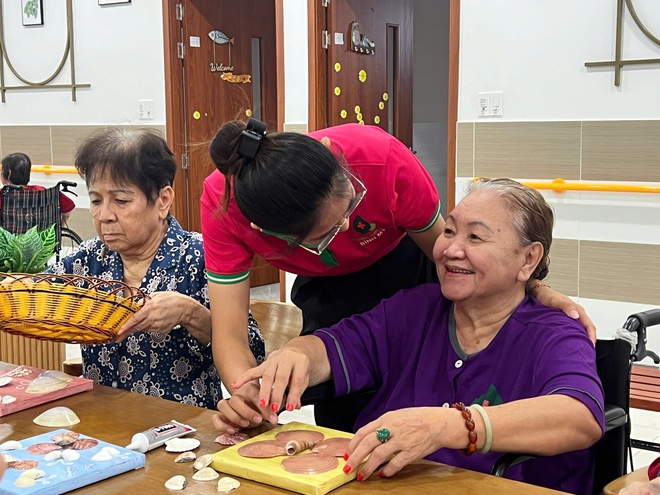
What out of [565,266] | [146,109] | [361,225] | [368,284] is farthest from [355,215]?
[146,109]

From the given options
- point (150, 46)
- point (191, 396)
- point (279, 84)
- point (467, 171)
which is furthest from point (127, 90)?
point (191, 396)

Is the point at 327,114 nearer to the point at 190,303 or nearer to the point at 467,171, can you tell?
the point at 467,171

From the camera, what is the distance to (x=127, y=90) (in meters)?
6.08

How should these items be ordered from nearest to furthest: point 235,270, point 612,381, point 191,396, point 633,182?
point 612,381 < point 235,270 < point 191,396 < point 633,182

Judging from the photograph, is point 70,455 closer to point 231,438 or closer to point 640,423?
point 231,438

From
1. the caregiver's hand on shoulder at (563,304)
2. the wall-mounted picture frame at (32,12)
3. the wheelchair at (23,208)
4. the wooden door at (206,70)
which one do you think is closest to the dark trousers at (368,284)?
the caregiver's hand on shoulder at (563,304)

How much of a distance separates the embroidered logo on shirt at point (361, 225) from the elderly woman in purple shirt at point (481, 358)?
0.59ft

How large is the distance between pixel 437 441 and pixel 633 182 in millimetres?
2990

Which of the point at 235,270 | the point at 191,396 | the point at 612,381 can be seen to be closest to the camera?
the point at 612,381

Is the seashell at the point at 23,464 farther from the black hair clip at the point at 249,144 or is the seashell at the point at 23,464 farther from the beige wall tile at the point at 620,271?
the beige wall tile at the point at 620,271

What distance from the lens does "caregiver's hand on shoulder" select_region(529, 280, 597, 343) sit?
5.65 feet

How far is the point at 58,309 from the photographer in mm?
1584

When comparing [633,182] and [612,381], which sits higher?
[633,182]

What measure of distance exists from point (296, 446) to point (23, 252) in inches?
30.3
